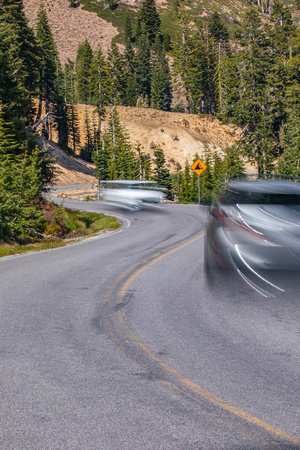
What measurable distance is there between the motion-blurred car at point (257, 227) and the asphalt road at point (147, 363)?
590 mm

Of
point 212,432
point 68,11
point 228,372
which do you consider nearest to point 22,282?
point 228,372

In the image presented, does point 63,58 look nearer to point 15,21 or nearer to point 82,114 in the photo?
point 82,114

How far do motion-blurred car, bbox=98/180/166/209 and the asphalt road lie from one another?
20328 millimetres

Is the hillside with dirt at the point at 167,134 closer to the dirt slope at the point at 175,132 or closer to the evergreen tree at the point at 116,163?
the dirt slope at the point at 175,132

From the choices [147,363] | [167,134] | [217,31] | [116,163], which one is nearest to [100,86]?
[167,134]

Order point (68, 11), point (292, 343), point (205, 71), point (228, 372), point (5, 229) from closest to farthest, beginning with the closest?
point (228, 372) → point (292, 343) → point (5, 229) → point (205, 71) → point (68, 11)

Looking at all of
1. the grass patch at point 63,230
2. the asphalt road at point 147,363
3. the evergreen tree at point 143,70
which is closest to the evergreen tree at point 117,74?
the evergreen tree at point 143,70

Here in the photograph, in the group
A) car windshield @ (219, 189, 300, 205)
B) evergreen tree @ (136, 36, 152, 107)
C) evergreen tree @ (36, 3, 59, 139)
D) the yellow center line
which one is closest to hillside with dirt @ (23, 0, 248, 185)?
evergreen tree @ (36, 3, 59, 139)

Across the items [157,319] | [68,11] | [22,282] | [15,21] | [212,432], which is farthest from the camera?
[68,11]

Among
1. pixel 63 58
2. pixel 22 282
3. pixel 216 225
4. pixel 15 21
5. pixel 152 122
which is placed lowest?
pixel 22 282

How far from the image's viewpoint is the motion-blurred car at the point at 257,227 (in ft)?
21.2

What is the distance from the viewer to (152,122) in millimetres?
77688

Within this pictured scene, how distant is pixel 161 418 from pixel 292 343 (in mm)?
2293

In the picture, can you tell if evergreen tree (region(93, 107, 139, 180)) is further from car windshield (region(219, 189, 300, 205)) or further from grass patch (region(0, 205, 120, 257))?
car windshield (region(219, 189, 300, 205))
